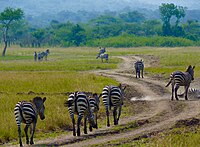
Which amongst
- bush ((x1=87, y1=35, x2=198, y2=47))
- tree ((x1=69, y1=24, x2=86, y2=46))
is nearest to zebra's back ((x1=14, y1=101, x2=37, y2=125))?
bush ((x1=87, y1=35, x2=198, y2=47))

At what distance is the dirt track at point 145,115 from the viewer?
54.1 ft

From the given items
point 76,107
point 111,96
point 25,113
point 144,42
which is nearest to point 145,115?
point 111,96

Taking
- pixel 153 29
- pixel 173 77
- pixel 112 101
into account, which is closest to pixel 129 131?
pixel 112 101

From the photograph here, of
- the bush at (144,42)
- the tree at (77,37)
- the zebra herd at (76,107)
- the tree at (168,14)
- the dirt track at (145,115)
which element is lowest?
the dirt track at (145,115)

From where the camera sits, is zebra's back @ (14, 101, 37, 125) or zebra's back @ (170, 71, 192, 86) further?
zebra's back @ (170, 71, 192, 86)

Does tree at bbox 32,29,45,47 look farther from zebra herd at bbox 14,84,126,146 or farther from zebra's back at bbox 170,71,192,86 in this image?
zebra herd at bbox 14,84,126,146

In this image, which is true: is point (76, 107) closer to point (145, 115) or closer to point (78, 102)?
point (78, 102)

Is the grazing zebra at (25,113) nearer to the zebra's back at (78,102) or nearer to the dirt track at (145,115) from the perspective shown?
the dirt track at (145,115)

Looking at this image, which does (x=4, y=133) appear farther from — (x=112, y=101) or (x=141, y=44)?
(x=141, y=44)

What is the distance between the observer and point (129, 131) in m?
17.8

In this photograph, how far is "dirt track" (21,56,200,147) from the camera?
1648 centimetres

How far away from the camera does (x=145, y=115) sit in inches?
843

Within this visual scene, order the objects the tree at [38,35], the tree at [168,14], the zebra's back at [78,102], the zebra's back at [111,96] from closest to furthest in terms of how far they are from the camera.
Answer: the zebra's back at [78,102] < the zebra's back at [111,96] < the tree at [38,35] < the tree at [168,14]

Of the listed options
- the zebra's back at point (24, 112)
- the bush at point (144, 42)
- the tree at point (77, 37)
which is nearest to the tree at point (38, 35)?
the tree at point (77, 37)
